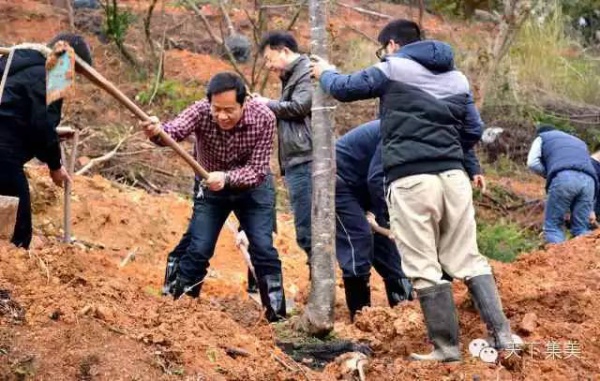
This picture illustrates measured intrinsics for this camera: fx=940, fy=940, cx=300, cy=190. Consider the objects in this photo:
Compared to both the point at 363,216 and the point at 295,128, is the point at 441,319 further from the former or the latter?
the point at 295,128

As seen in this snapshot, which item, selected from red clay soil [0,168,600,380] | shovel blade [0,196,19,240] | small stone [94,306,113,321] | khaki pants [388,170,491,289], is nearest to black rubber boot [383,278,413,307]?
red clay soil [0,168,600,380]

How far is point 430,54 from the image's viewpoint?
15.4ft

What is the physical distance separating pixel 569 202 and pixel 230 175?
13.4ft

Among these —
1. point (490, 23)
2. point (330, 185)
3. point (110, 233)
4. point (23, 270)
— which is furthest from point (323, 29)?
point (490, 23)

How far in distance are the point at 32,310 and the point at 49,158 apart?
1752 millimetres

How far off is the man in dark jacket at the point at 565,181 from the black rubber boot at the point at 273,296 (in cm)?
352

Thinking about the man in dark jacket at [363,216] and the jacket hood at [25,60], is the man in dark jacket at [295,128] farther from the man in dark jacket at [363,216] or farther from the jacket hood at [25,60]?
the jacket hood at [25,60]

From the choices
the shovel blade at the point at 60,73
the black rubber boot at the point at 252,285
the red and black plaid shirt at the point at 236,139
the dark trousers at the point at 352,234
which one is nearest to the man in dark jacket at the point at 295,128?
the dark trousers at the point at 352,234

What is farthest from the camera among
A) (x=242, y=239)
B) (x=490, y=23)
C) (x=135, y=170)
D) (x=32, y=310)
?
(x=490, y=23)

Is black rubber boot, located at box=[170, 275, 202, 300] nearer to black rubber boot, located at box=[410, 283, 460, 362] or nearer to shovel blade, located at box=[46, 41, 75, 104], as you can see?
black rubber boot, located at box=[410, 283, 460, 362]

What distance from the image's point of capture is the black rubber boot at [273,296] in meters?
6.13

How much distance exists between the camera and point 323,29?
17.7ft

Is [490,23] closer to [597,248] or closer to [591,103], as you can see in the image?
[591,103]

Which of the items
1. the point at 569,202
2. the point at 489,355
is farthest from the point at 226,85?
the point at 569,202
